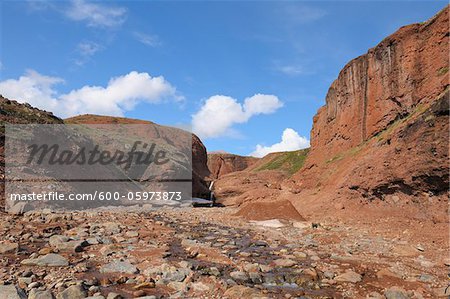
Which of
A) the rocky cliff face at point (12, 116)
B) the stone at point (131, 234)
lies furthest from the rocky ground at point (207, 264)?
the rocky cliff face at point (12, 116)

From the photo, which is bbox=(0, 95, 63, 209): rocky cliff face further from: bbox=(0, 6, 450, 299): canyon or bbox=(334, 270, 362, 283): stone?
bbox=(334, 270, 362, 283): stone

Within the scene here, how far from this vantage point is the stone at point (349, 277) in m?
8.12

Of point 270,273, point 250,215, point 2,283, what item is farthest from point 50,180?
point 270,273

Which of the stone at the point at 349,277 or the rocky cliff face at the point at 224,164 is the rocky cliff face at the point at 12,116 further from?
the rocky cliff face at the point at 224,164

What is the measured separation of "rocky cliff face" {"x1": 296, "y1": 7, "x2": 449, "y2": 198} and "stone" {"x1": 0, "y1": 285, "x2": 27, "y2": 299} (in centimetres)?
1461

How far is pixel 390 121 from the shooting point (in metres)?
23.1

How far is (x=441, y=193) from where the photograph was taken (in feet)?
46.0

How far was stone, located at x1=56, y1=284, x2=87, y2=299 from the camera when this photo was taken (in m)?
6.42

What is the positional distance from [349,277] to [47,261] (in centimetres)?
740

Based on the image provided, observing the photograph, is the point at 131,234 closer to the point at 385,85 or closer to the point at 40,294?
the point at 40,294

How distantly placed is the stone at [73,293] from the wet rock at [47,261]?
2155 mm

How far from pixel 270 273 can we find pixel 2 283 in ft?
19.6

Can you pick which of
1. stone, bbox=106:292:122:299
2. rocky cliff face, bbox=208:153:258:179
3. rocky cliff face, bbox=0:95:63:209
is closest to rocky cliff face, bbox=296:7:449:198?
stone, bbox=106:292:122:299

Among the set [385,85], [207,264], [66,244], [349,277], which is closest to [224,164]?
[385,85]
